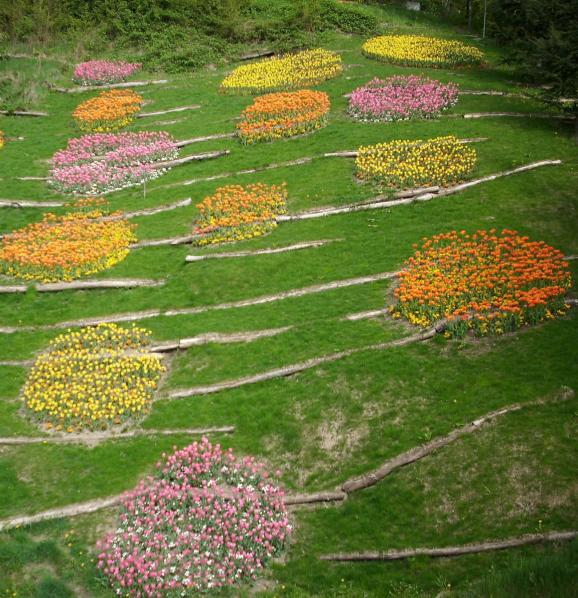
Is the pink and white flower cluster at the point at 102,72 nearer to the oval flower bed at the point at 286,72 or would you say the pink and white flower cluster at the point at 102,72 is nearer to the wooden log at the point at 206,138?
the oval flower bed at the point at 286,72

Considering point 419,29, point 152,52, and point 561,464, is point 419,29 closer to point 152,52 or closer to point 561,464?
point 152,52

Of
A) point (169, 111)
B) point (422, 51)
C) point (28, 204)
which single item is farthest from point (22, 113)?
point (422, 51)

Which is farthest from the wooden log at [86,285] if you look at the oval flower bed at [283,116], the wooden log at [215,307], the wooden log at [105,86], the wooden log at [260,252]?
the wooden log at [105,86]

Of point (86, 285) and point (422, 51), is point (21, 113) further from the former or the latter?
point (422, 51)

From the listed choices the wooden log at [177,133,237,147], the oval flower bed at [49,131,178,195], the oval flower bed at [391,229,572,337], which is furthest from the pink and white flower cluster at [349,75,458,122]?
the oval flower bed at [391,229,572,337]

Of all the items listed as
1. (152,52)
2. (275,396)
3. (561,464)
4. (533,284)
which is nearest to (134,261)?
(275,396)
